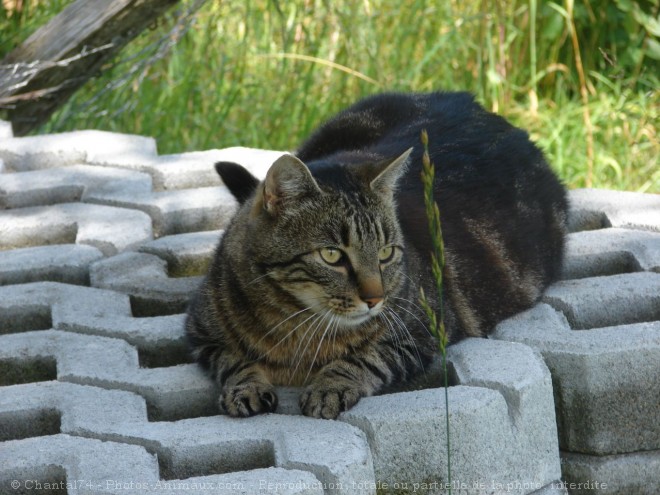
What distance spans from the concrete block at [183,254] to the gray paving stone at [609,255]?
3.84 ft

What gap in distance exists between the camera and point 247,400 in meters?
2.58

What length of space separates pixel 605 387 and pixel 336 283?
0.74 meters

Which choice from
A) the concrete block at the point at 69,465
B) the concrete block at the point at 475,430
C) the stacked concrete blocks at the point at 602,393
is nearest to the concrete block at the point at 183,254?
the stacked concrete blocks at the point at 602,393

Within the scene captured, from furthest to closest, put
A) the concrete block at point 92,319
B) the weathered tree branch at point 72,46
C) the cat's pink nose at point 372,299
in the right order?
the weathered tree branch at point 72,46
the concrete block at point 92,319
the cat's pink nose at point 372,299

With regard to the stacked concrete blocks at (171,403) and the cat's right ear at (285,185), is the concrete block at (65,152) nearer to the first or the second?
the stacked concrete blocks at (171,403)

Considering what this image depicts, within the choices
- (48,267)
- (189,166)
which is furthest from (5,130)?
(48,267)

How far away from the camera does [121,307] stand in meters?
3.25

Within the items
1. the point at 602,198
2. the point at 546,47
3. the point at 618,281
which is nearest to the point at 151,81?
the point at 546,47

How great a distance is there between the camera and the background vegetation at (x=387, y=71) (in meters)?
5.45

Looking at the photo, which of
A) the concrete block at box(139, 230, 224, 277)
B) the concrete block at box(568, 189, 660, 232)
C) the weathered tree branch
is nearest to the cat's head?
the concrete block at box(139, 230, 224, 277)

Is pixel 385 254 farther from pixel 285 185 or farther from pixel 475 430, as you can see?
pixel 475 430

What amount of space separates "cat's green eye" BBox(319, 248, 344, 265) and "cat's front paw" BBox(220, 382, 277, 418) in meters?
0.36

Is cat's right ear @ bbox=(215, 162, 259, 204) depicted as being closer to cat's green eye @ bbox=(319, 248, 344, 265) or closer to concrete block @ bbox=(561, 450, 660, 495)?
cat's green eye @ bbox=(319, 248, 344, 265)

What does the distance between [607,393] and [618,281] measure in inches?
23.2
